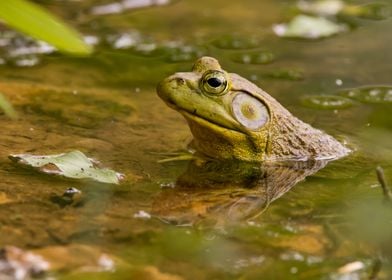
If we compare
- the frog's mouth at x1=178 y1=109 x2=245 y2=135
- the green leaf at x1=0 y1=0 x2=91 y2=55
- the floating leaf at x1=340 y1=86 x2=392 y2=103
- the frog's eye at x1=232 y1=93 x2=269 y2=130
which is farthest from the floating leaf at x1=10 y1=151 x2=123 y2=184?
the floating leaf at x1=340 y1=86 x2=392 y2=103

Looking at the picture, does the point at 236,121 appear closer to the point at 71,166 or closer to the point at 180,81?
the point at 180,81

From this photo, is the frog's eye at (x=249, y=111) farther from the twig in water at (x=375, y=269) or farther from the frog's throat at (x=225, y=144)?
the twig in water at (x=375, y=269)

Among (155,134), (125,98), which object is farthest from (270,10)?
(155,134)

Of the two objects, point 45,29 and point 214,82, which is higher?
point 45,29

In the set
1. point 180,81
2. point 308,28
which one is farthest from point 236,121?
point 308,28

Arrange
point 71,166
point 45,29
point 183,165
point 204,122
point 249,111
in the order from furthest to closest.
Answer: point 249,111
point 204,122
point 183,165
point 71,166
point 45,29

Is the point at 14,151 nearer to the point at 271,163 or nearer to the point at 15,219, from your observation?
the point at 15,219
